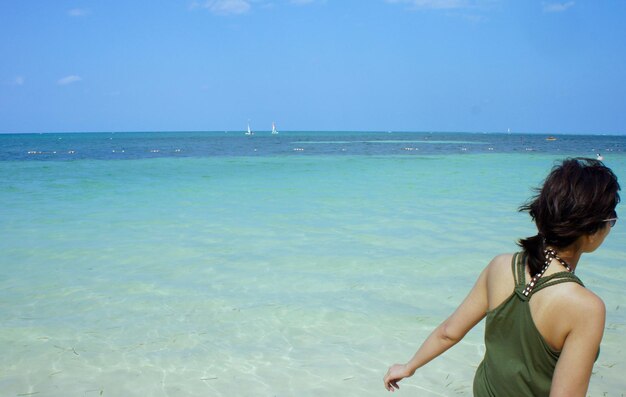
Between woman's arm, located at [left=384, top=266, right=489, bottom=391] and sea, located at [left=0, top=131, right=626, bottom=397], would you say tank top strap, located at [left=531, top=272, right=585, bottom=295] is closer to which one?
woman's arm, located at [left=384, top=266, right=489, bottom=391]

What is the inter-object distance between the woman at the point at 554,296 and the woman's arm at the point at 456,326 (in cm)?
7

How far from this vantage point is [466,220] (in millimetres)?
8906

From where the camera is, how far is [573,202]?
137 cm

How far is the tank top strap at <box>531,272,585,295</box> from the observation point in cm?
137

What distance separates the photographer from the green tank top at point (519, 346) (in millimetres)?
1407

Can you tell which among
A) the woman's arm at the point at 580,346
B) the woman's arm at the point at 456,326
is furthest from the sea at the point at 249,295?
the woman's arm at the point at 580,346

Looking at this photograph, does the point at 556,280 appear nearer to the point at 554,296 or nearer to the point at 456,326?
the point at 554,296

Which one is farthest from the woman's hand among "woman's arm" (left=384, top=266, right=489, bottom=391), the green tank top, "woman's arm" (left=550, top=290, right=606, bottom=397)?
"woman's arm" (left=550, top=290, right=606, bottom=397)

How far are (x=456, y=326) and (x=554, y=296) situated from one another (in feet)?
1.38

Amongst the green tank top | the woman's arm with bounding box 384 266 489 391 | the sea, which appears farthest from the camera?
the sea

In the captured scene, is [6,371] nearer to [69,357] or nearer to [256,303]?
[69,357]

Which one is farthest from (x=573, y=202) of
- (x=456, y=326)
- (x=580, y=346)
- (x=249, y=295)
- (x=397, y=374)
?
(x=249, y=295)

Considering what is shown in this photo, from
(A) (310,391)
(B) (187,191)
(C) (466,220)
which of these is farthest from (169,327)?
(B) (187,191)

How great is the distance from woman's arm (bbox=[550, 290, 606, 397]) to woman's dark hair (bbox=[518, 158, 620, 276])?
15 cm
